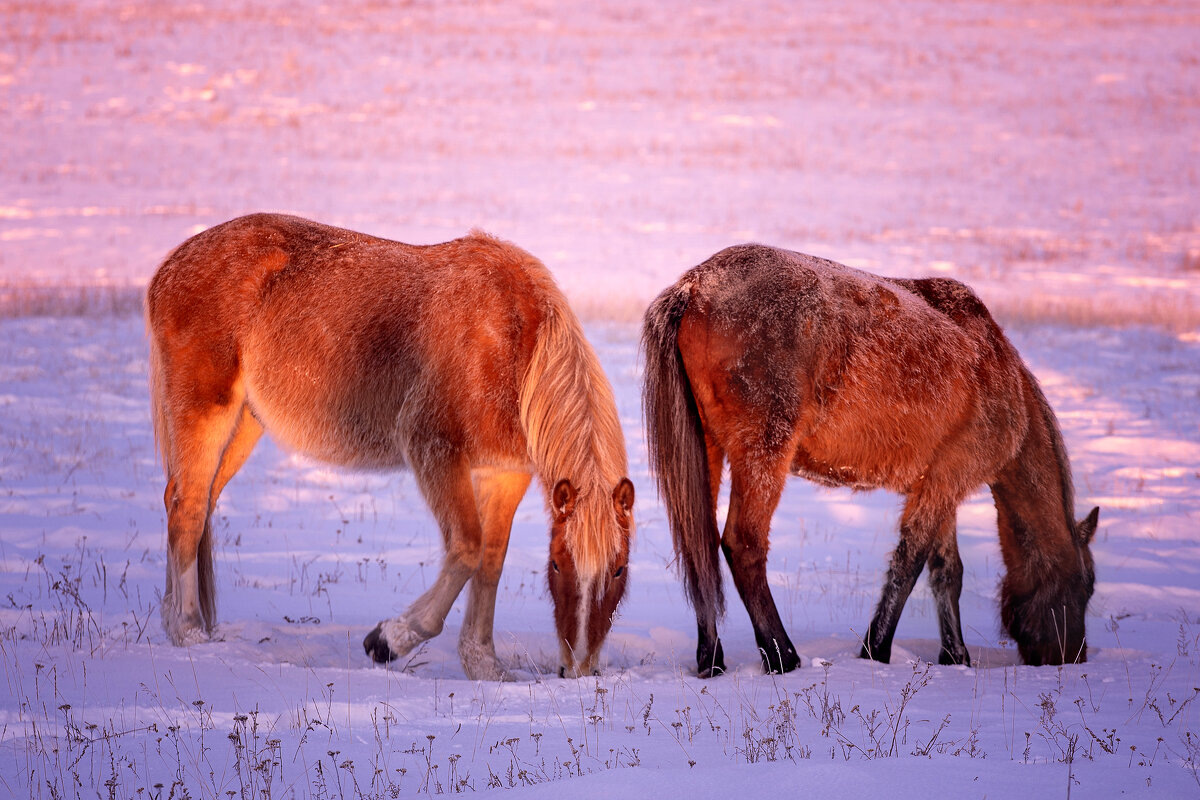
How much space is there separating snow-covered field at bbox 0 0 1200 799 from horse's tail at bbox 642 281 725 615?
517mm

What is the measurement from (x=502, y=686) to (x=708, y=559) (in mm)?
1303

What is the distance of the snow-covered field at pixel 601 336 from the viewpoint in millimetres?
3693

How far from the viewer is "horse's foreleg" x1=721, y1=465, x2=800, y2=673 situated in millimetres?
5043

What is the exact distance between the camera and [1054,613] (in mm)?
5406

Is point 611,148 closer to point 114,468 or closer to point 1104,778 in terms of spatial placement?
point 114,468

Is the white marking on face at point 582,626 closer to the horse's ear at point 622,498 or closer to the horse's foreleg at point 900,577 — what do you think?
the horse's ear at point 622,498

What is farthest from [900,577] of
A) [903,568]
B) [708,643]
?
[708,643]

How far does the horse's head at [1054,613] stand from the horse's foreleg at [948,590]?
0.98ft

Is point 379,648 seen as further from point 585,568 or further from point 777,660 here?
point 777,660

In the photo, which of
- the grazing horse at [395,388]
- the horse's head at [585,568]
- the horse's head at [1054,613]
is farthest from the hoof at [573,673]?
the horse's head at [1054,613]

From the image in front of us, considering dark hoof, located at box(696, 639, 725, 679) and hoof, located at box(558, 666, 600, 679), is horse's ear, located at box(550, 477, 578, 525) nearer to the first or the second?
hoof, located at box(558, 666, 600, 679)

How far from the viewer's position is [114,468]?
9.30 m

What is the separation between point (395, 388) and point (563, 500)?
136 cm

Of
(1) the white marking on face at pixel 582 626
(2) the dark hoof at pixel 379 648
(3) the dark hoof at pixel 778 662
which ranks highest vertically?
(1) the white marking on face at pixel 582 626
